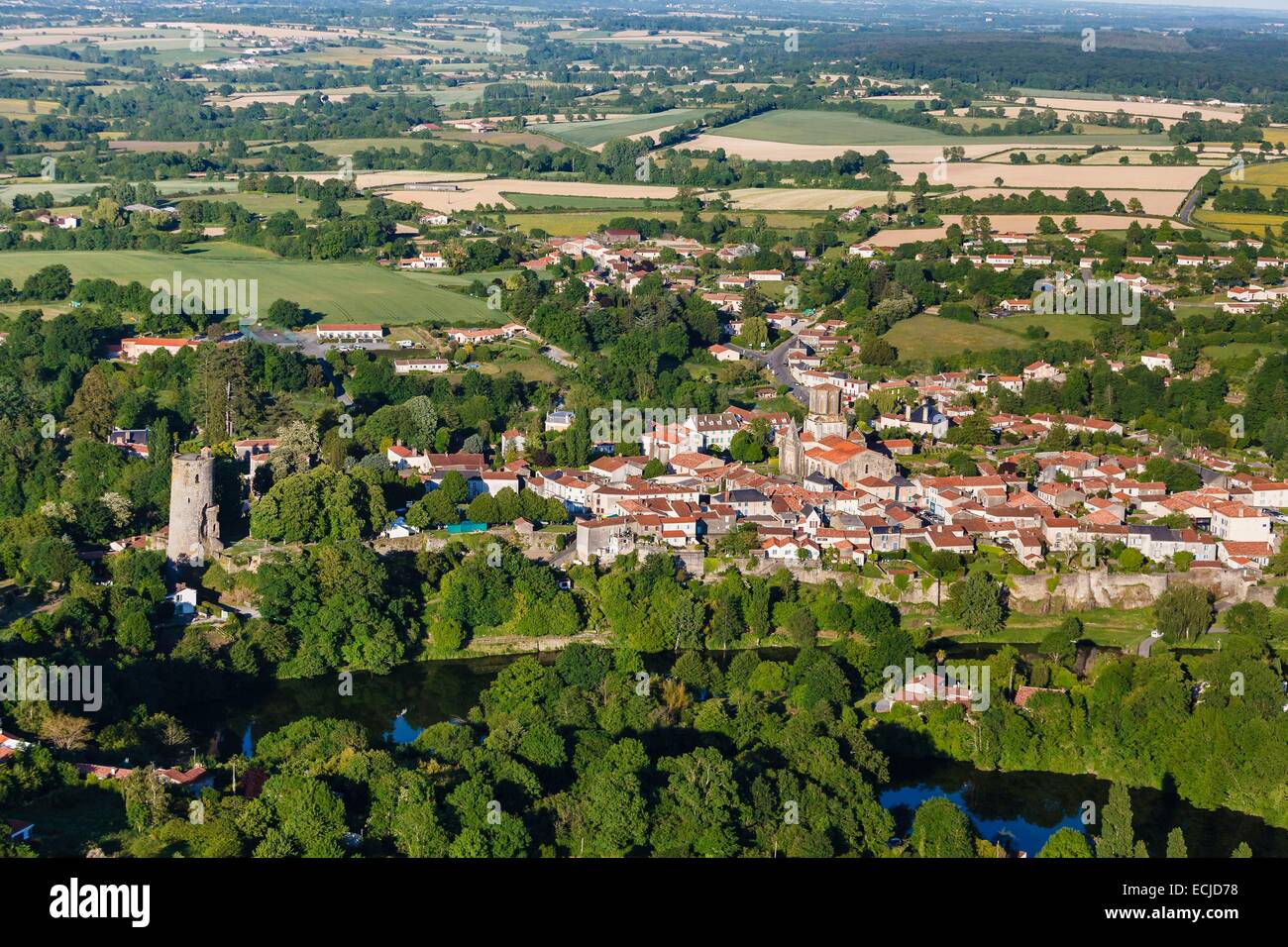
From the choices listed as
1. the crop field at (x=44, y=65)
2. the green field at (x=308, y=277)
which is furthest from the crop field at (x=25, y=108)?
the green field at (x=308, y=277)

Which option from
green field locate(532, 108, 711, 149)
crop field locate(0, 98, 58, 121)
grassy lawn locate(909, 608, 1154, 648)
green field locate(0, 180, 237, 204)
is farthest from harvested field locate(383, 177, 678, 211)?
grassy lawn locate(909, 608, 1154, 648)

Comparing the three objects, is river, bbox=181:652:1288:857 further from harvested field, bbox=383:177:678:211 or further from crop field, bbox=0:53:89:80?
crop field, bbox=0:53:89:80

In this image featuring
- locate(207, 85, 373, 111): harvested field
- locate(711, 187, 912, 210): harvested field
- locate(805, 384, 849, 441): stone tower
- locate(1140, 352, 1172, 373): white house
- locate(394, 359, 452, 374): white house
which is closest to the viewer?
locate(805, 384, 849, 441): stone tower

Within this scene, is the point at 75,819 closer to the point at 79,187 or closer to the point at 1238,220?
the point at 1238,220

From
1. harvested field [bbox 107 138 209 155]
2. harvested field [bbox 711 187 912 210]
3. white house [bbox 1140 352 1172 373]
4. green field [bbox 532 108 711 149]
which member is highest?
green field [bbox 532 108 711 149]

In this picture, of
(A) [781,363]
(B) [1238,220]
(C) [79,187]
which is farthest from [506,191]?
(B) [1238,220]

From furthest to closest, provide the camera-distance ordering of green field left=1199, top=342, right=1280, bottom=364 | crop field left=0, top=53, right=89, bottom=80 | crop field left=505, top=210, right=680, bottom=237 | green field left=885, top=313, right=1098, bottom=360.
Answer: crop field left=0, top=53, right=89, bottom=80 → crop field left=505, top=210, right=680, bottom=237 → green field left=885, top=313, right=1098, bottom=360 → green field left=1199, top=342, right=1280, bottom=364
